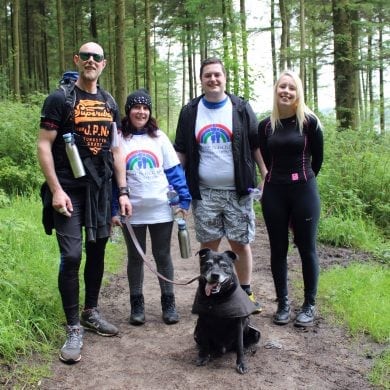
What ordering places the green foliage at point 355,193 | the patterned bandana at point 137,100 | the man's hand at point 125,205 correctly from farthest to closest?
the green foliage at point 355,193 < the patterned bandana at point 137,100 < the man's hand at point 125,205

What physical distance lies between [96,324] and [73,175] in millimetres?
1426

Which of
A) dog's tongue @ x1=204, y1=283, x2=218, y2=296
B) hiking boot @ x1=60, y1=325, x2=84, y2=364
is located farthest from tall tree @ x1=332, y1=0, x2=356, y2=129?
hiking boot @ x1=60, y1=325, x2=84, y2=364

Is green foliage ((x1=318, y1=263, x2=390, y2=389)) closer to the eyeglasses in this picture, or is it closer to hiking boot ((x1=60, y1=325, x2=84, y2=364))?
hiking boot ((x1=60, y1=325, x2=84, y2=364))

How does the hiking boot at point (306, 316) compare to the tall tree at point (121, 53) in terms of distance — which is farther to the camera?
the tall tree at point (121, 53)

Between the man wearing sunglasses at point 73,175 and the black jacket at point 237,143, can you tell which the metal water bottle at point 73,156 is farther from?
the black jacket at point 237,143

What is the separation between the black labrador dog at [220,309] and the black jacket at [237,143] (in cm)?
88

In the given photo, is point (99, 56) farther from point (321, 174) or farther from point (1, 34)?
point (1, 34)

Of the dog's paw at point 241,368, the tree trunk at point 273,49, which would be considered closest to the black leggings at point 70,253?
the dog's paw at point 241,368

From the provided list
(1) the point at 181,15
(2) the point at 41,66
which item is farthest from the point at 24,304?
(2) the point at 41,66

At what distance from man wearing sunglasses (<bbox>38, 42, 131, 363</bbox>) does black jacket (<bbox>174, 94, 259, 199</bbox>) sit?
76cm

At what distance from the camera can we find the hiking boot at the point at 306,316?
4133mm

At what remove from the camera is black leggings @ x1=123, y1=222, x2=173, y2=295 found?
163 inches

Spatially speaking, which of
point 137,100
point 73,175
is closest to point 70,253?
point 73,175

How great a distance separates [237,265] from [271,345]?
3.06 feet
